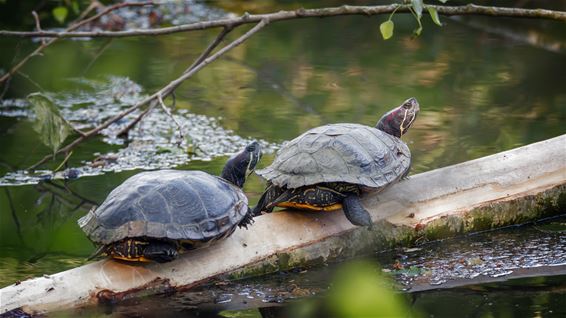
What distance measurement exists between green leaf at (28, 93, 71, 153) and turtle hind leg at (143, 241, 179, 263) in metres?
1.94

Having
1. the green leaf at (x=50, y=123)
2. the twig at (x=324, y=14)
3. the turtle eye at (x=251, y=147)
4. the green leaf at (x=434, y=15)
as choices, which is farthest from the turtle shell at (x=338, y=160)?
the green leaf at (x=50, y=123)

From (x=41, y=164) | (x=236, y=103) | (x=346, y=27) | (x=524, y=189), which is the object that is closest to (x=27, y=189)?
(x=41, y=164)

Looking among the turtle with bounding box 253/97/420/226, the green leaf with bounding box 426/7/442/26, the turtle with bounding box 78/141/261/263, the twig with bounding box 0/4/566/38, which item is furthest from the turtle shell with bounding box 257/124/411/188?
the twig with bounding box 0/4/566/38

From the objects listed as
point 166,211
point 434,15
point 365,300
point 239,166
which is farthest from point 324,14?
point 365,300

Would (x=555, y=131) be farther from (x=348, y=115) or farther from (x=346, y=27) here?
(x=346, y=27)

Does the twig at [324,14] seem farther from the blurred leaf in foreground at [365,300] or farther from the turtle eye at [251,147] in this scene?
the blurred leaf in foreground at [365,300]

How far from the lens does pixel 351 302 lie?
39.9 inches

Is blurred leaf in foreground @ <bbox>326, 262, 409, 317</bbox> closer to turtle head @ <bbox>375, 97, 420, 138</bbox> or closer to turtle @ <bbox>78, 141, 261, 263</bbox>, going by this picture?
turtle @ <bbox>78, 141, 261, 263</bbox>

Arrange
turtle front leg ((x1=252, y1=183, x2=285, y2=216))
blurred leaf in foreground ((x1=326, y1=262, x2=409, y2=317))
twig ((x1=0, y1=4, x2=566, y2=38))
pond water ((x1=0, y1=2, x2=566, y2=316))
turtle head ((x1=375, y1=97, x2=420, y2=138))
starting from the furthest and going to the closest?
pond water ((x1=0, y1=2, x2=566, y2=316)), twig ((x1=0, y1=4, x2=566, y2=38)), turtle head ((x1=375, y1=97, x2=420, y2=138)), turtle front leg ((x1=252, y1=183, x2=285, y2=216)), blurred leaf in foreground ((x1=326, y1=262, x2=409, y2=317))

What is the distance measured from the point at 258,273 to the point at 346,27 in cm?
672

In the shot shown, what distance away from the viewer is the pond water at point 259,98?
4.74 m

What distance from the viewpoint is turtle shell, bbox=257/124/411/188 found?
3.57 metres

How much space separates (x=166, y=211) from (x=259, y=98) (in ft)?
12.2

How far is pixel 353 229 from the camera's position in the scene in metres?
3.63
